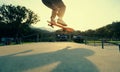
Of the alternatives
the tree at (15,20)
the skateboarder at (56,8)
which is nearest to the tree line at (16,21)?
the tree at (15,20)

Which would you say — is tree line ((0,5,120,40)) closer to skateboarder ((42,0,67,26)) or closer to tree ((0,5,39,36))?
tree ((0,5,39,36))

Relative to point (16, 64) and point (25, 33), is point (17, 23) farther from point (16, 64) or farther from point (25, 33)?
point (16, 64)

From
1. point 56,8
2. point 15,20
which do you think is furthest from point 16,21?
point 56,8

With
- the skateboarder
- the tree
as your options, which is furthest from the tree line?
the skateboarder

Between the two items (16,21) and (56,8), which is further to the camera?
(16,21)

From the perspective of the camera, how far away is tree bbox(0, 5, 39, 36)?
78000 mm

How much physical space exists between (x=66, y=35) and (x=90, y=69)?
73.5 feet

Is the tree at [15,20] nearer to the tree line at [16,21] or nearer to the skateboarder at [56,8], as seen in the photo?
the tree line at [16,21]

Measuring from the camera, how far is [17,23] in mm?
82062

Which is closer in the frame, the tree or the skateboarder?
the skateboarder

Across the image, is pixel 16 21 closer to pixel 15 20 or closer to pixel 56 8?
pixel 15 20

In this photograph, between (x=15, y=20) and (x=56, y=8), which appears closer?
(x=56, y=8)

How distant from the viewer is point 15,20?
275 feet

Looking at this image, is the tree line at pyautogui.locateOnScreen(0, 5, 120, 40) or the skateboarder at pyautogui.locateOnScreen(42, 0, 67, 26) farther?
the tree line at pyautogui.locateOnScreen(0, 5, 120, 40)
